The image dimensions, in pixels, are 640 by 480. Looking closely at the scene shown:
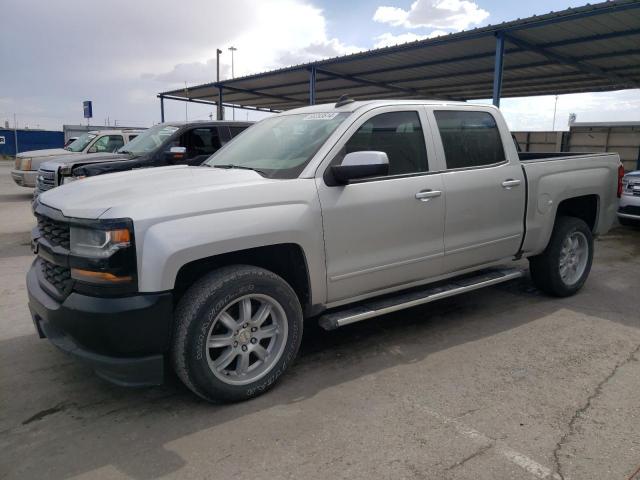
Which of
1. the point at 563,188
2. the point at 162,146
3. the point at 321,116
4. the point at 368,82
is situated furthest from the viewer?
the point at 368,82

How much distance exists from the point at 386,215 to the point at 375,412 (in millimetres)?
1384

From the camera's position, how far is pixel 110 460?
2.62m

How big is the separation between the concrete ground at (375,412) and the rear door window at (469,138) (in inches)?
58.6

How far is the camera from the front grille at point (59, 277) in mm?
2913

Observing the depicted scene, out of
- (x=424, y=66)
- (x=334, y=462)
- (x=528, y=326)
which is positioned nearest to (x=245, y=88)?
(x=424, y=66)

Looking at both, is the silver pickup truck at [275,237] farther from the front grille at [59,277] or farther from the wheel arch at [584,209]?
the wheel arch at [584,209]

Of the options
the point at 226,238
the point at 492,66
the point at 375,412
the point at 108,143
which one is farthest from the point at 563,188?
the point at 492,66

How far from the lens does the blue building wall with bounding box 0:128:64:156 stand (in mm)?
41375

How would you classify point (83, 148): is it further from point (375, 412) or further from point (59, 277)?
point (375, 412)

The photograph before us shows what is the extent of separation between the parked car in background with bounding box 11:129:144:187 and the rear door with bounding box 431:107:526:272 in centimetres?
947

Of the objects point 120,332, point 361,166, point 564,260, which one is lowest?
point 564,260

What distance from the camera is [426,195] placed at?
3.89m

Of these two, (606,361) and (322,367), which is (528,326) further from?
(322,367)

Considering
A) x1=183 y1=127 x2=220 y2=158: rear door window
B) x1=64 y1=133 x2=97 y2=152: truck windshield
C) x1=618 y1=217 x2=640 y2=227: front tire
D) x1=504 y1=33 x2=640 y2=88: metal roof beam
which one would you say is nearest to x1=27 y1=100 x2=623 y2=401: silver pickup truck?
x1=183 y1=127 x2=220 y2=158: rear door window
